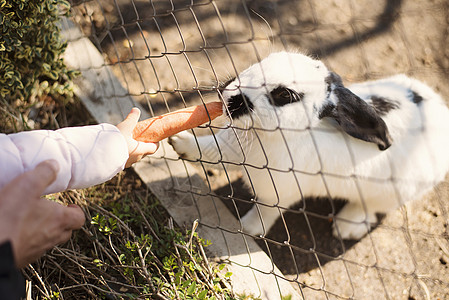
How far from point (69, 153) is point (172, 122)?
598 mm

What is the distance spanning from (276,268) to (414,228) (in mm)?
1055

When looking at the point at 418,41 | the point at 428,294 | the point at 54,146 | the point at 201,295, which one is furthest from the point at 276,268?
the point at 418,41

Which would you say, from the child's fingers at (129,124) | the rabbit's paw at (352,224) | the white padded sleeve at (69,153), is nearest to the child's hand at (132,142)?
the child's fingers at (129,124)

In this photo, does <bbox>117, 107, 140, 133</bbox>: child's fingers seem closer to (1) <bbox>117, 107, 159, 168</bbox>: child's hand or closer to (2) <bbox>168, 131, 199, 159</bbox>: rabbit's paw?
(1) <bbox>117, 107, 159, 168</bbox>: child's hand

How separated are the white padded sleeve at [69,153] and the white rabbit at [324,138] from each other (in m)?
0.56

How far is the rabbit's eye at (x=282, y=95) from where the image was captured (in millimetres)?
1939

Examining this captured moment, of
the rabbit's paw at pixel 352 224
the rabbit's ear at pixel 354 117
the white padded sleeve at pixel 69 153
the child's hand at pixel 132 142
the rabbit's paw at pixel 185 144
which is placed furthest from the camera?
the rabbit's paw at pixel 352 224

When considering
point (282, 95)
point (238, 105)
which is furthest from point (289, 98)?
point (238, 105)

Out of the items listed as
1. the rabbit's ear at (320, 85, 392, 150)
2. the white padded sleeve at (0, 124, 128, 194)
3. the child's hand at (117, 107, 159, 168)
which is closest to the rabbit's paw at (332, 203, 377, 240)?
the rabbit's ear at (320, 85, 392, 150)

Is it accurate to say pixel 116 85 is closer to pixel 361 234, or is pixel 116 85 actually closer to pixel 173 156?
pixel 173 156

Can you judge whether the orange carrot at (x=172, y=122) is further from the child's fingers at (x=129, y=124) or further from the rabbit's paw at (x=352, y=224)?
the rabbit's paw at (x=352, y=224)

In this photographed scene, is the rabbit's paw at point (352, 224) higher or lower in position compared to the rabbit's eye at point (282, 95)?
lower

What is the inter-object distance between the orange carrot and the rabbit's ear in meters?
0.55

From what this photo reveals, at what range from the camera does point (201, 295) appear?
1.97m
